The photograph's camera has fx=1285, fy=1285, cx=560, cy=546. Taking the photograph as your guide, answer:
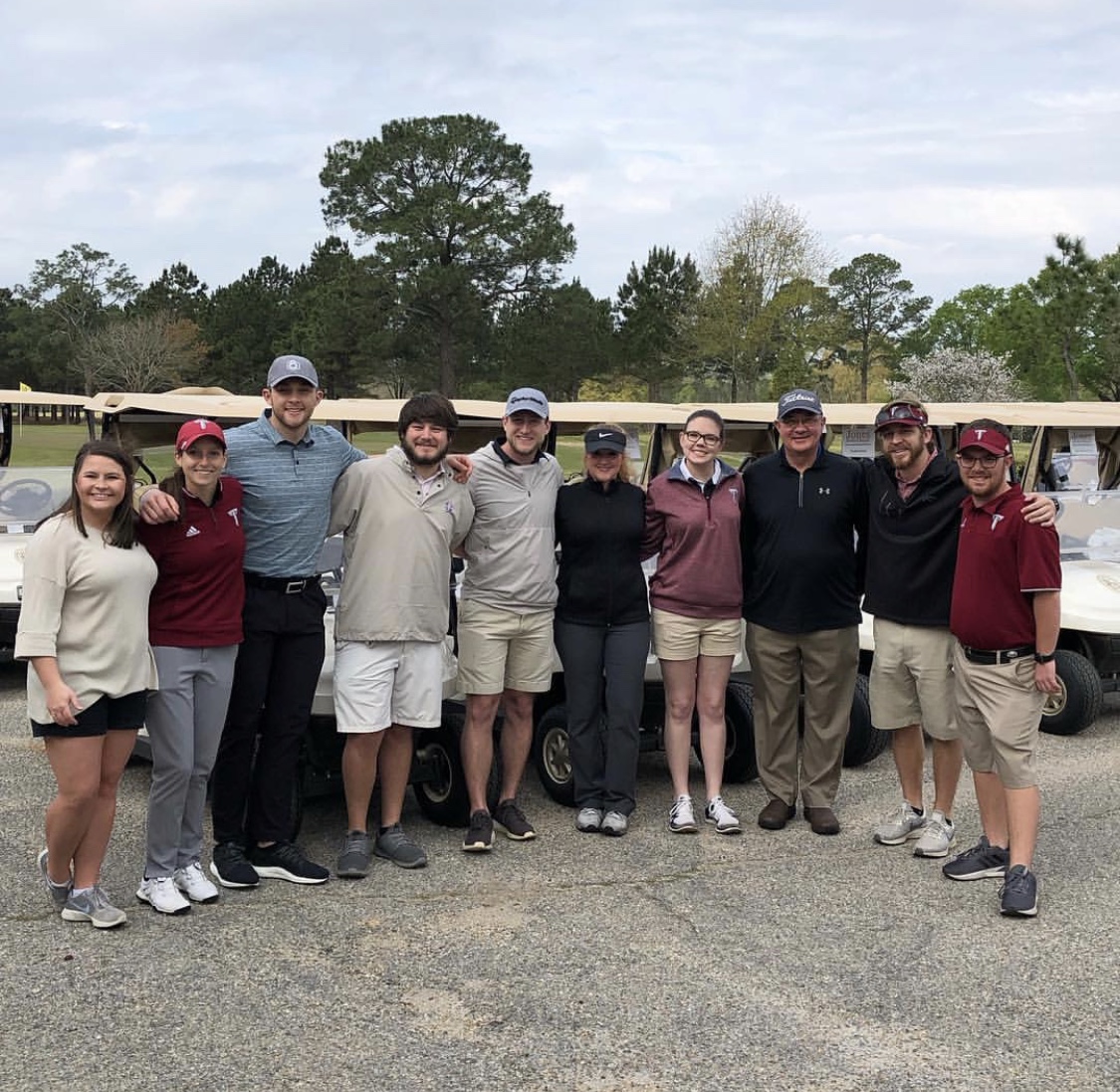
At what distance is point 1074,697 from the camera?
6590 millimetres

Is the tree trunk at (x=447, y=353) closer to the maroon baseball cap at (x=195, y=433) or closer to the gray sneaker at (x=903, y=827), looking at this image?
the gray sneaker at (x=903, y=827)

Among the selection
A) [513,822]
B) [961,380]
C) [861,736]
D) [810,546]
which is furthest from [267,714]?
[961,380]

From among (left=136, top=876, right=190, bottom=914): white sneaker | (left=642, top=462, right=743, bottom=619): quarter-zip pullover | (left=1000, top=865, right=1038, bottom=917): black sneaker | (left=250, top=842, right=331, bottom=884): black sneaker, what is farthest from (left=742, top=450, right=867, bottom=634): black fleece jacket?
(left=136, top=876, right=190, bottom=914): white sneaker

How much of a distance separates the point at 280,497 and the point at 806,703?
2275 mm

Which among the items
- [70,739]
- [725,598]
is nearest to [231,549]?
[70,739]

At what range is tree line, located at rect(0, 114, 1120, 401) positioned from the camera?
43469 mm

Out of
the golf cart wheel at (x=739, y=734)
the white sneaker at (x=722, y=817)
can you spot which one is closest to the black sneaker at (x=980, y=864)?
the white sneaker at (x=722, y=817)

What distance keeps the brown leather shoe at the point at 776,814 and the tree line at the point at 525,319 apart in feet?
126

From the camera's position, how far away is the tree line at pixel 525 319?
43.5 metres

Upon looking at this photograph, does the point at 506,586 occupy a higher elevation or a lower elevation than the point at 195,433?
lower

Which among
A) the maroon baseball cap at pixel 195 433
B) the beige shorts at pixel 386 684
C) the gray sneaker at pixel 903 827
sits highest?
the maroon baseball cap at pixel 195 433

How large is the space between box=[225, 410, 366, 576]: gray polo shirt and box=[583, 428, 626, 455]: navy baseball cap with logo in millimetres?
1084

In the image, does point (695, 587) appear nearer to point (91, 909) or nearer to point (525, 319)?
point (91, 909)

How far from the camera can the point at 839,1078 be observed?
306 centimetres
